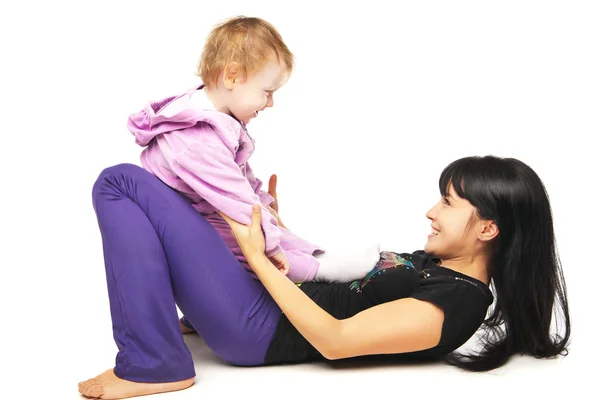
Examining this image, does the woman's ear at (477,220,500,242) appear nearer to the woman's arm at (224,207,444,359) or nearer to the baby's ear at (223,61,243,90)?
the woman's arm at (224,207,444,359)

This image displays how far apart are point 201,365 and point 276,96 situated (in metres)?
2.18

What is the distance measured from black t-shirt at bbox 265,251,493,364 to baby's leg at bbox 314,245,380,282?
0.02 meters

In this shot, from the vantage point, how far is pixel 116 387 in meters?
2.98

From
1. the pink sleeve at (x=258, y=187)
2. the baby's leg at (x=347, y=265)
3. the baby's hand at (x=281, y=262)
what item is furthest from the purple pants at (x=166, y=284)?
the pink sleeve at (x=258, y=187)

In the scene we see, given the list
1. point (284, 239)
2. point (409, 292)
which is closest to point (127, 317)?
point (284, 239)

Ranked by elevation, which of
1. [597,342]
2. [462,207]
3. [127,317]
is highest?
[462,207]

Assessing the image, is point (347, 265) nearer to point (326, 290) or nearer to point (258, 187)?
point (326, 290)

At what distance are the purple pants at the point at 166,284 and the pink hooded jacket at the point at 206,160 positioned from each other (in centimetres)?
8

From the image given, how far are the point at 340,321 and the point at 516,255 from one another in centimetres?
72

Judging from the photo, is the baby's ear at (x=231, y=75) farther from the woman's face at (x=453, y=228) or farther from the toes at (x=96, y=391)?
the toes at (x=96, y=391)

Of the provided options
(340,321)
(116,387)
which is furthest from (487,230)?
(116,387)

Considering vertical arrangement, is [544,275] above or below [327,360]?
above

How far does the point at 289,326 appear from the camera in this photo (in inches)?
128

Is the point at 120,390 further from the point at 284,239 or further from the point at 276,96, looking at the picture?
the point at 276,96
